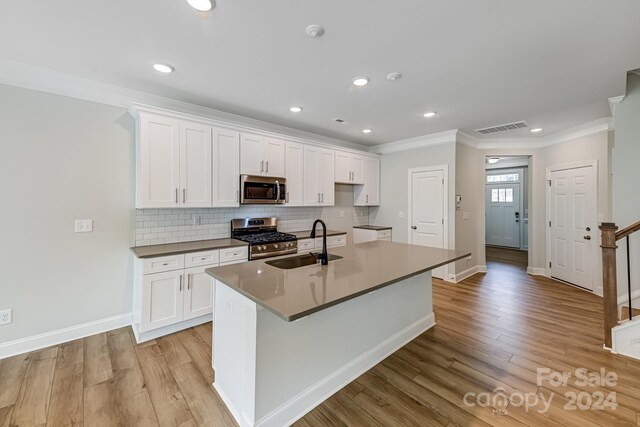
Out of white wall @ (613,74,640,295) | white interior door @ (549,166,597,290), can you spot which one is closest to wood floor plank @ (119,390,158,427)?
white wall @ (613,74,640,295)

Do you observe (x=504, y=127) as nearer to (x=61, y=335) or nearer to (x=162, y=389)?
(x=162, y=389)

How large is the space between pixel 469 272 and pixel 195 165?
16.8ft

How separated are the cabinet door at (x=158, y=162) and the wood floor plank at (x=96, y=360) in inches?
56.8

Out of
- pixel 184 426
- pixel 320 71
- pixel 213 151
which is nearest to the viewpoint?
pixel 184 426

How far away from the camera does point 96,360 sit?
7.80 ft

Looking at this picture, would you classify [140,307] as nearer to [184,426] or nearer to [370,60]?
[184,426]

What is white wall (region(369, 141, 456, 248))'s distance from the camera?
4.64m

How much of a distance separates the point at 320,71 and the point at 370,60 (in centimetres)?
49

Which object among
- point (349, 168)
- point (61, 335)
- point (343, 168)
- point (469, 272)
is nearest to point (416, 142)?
point (349, 168)

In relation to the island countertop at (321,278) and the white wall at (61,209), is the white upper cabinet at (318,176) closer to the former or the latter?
the island countertop at (321,278)

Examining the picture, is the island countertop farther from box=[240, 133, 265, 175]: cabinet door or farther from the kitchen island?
box=[240, 133, 265, 175]: cabinet door

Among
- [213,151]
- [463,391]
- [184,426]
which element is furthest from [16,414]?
[463,391]

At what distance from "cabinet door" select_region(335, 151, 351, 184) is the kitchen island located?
268cm

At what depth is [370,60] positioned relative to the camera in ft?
7.68
